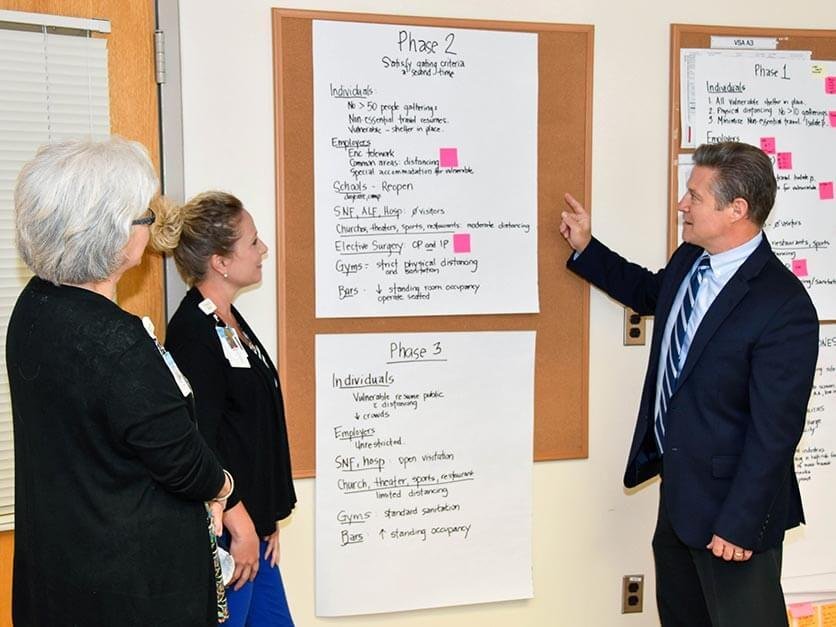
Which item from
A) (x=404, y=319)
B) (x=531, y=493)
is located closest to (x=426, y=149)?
(x=404, y=319)

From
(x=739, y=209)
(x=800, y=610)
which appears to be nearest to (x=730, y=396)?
(x=739, y=209)

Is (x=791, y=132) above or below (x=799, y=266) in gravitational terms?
above

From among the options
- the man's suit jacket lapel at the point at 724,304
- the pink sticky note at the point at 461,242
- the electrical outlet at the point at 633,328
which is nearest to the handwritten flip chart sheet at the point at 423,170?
the pink sticky note at the point at 461,242

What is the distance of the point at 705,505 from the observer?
2197mm

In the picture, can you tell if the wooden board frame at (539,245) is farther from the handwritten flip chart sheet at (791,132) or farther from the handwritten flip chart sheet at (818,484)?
the handwritten flip chart sheet at (818,484)

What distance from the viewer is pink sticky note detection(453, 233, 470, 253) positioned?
2.54 m

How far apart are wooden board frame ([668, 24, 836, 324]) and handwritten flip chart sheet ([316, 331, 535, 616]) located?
63 centimetres

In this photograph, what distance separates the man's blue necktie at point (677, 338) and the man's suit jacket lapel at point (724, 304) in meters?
0.08

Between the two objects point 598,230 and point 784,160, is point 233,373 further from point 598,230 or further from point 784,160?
point 784,160

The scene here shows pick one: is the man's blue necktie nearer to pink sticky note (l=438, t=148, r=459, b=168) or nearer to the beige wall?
the beige wall

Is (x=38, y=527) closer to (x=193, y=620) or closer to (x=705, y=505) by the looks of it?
(x=193, y=620)

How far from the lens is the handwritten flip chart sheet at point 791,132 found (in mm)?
2693

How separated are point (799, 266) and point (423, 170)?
1255 mm

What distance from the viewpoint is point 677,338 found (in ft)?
7.59
